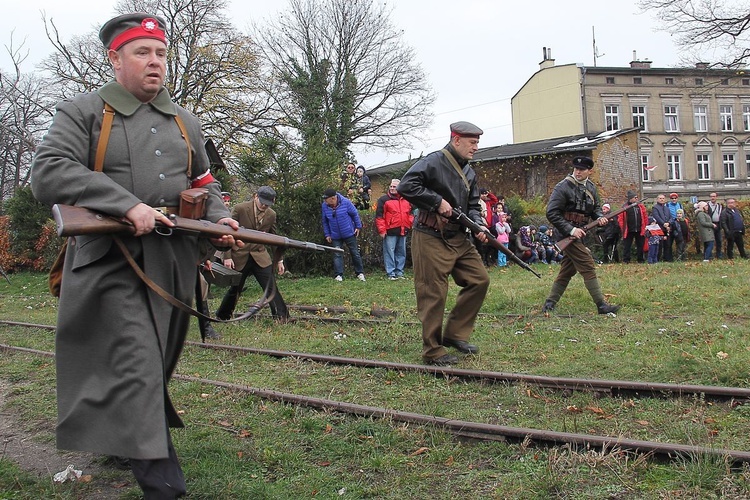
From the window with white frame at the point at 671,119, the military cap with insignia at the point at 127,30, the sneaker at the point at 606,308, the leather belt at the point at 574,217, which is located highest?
the window with white frame at the point at 671,119

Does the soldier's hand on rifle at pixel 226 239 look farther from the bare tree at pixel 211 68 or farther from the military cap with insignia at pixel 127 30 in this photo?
the bare tree at pixel 211 68

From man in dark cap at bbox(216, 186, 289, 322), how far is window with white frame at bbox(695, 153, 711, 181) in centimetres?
5727

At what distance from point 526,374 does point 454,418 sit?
1.30 metres

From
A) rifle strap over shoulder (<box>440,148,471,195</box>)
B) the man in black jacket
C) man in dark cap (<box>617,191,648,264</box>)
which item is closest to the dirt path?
rifle strap over shoulder (<box>440,148,471,195</box>)

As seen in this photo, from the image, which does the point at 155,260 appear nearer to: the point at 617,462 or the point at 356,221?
the point at 617,462

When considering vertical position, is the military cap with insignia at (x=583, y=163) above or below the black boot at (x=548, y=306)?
above

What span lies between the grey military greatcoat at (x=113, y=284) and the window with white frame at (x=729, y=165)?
65596 mm

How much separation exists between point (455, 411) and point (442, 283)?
180cm

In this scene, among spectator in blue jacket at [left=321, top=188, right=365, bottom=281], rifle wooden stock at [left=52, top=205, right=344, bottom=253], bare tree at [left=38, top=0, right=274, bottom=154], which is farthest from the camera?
bare tree at [left=38, top=0, right=274, bottom=154]

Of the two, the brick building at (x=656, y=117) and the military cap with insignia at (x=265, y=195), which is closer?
the military cap with insignia at (x=265, y=195)

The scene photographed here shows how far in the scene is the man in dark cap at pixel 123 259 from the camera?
3184 mm

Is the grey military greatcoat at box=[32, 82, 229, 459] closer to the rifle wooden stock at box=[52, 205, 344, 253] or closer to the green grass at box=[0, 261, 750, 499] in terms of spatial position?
the rifle wooden stock at box=[52, 205, 344, 253]

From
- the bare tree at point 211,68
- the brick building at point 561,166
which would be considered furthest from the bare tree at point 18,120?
the brick building at point 561,166

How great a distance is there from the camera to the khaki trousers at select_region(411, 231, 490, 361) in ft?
21.9
